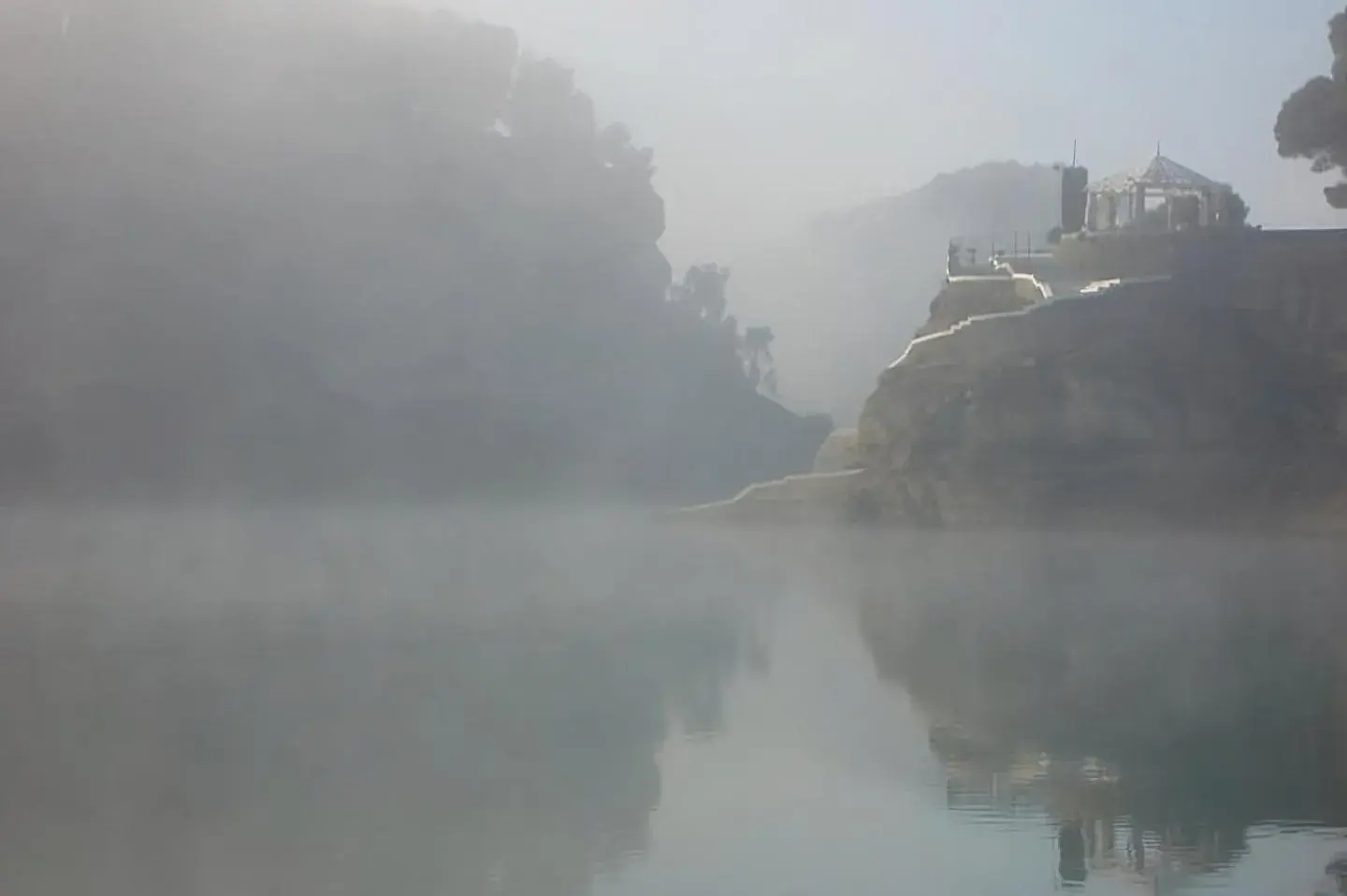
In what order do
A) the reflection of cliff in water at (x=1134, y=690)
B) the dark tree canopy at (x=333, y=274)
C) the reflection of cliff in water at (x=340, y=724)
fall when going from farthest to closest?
the dark tree canopy at (x=333, y=274) < the reflection of cliff in water at (x=1134, y=690) < the reflection of cliff in water at (x=340, y=724)

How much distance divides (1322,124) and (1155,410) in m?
Result: 3.33

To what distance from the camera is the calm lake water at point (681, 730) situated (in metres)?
4.98

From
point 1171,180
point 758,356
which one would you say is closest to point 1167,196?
point 1171,180

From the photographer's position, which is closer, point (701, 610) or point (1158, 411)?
point (701, 610)

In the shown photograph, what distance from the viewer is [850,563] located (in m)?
12.6

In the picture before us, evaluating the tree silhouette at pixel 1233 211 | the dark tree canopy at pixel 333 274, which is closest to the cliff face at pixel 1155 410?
the tree silhouette at pixel 1233 211

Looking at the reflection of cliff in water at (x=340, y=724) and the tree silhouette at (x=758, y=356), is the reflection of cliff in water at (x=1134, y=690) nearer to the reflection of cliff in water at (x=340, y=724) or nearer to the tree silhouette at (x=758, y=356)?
the reflection of cliff in water at (x=340, y=724)

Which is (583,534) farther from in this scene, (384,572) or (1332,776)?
(1332,776)

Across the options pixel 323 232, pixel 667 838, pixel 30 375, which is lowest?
pixel 667 838

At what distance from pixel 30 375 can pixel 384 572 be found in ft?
36.0

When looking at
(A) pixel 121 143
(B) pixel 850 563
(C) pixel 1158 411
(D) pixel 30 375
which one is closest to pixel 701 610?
(B) pixel 850 563

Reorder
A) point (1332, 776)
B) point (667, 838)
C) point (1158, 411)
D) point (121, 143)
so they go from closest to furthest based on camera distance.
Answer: point (667, 838)
point (1332, 776)
point (1158, 411)
point (121, 143)

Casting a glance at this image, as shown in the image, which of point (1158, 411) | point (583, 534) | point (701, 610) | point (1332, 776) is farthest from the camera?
point (583, 534)

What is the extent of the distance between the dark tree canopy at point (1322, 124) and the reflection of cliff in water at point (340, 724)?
747 cm
